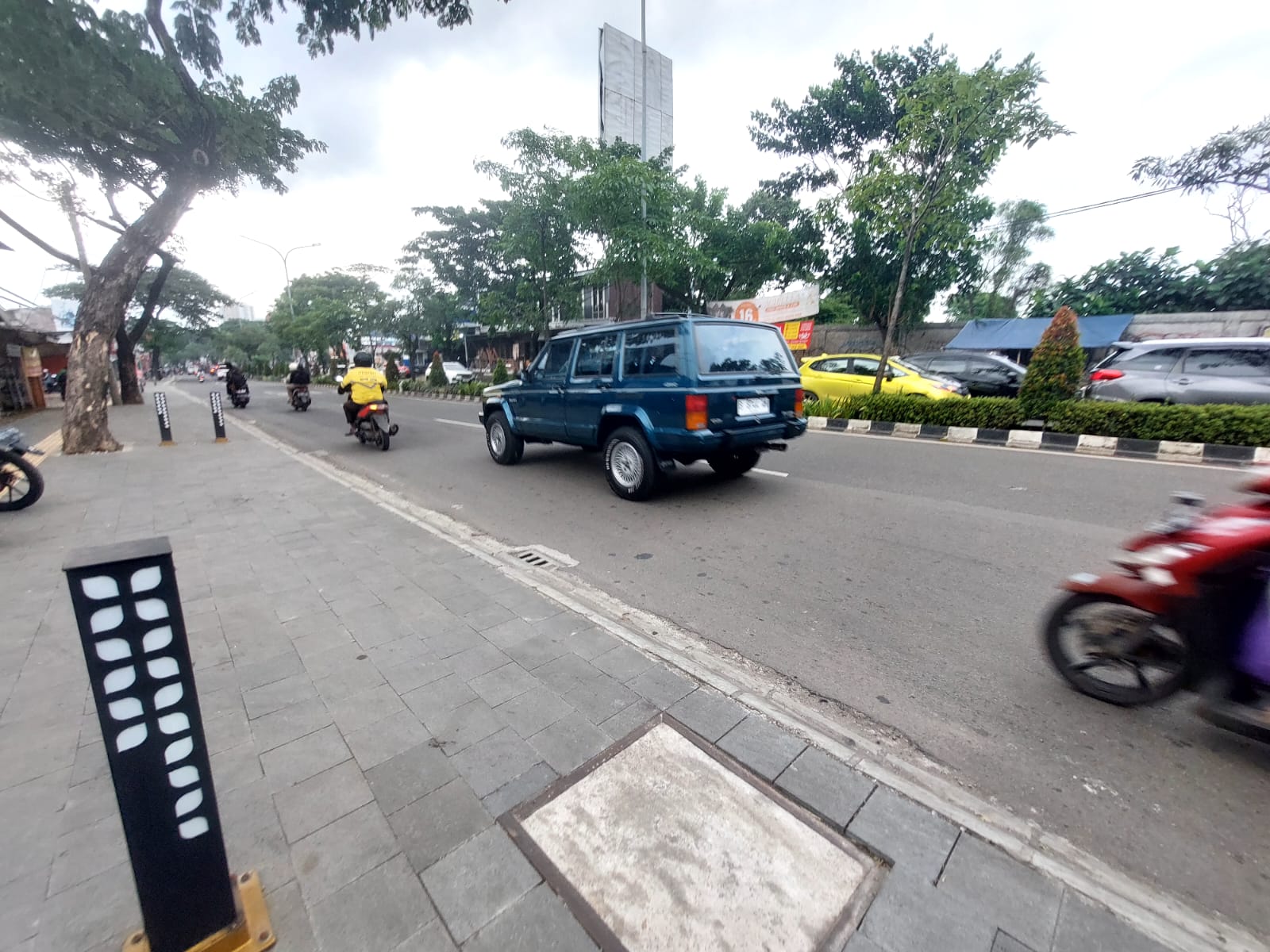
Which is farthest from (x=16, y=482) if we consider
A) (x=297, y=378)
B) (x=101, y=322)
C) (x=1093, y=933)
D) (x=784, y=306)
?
(x=784, y=306)

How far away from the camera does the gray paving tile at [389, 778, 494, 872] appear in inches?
69.8

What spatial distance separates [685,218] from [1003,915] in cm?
1794

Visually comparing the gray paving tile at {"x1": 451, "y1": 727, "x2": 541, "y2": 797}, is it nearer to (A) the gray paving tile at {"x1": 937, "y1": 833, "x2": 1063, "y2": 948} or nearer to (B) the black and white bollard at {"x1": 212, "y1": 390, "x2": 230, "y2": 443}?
(A) the gray paving tile at {"x1": 937, "y1": 833, "x2": 1063, "y2": 948}

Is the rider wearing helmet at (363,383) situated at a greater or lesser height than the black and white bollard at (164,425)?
greater

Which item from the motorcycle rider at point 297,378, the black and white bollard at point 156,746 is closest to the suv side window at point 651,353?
the black and white bollard at point 156,746

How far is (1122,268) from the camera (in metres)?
20.3

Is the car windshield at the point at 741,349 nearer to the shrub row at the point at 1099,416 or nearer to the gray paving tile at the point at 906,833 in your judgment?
the gray paving tile at the point at 906,833

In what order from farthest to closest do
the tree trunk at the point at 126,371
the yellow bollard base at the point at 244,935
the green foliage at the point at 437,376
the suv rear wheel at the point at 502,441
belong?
the green foliage at the point at 437,376 → the tree trunk at the point at 126,371 → the suv rear wheel at the point at 502,441 → the yellow bollard base at the point at 244,935

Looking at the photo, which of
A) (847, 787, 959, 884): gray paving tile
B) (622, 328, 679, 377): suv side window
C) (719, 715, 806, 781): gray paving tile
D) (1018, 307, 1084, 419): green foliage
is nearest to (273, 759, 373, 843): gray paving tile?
(719, 715, 806, 781): gray paving tile

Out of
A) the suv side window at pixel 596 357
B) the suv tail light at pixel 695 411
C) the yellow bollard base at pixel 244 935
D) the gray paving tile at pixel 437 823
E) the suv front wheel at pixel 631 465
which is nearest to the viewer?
the yellow bollard base at pixel 244 935

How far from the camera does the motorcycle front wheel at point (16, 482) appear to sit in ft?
18.7

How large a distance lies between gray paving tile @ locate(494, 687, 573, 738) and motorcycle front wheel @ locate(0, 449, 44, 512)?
6.73m

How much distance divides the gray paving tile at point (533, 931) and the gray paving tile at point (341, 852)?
446 mm

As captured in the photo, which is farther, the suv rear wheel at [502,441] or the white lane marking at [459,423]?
the white lane marking at [459,423]
